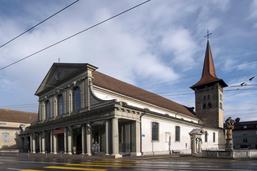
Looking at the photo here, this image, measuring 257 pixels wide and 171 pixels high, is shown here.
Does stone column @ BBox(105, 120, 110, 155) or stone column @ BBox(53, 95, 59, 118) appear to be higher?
stone column @ BBox(53, 95, 59, 118)

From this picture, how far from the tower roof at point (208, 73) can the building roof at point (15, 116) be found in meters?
37.8

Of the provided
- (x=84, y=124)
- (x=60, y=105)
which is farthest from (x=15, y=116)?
(x=84, y=124)

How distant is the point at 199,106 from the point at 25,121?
125 feet

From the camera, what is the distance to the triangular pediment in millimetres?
38281

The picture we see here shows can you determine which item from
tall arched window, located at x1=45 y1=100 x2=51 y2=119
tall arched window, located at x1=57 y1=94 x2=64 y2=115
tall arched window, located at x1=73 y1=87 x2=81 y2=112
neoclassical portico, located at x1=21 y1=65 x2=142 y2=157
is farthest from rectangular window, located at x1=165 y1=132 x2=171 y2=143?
tall arched window, located at x1=45 y1=100 x2=51 y2=119

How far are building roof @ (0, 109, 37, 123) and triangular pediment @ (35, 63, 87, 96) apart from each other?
1934 cm

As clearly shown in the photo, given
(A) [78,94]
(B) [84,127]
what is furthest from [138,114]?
(A) [78,94]

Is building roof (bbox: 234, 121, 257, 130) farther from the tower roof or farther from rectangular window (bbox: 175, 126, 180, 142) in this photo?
rectangular window (bbox: 175, 126, 180, 142)

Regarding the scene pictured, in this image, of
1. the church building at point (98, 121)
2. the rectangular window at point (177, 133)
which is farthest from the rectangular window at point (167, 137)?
the rectangular window at point (177, 133)

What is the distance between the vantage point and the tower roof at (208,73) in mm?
61997

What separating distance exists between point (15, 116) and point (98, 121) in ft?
133

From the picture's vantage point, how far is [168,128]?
39656mm

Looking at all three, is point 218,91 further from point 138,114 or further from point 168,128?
point 138,114

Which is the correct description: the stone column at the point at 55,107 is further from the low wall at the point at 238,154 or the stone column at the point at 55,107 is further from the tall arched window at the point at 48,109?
the low wall at the point at 238,154
